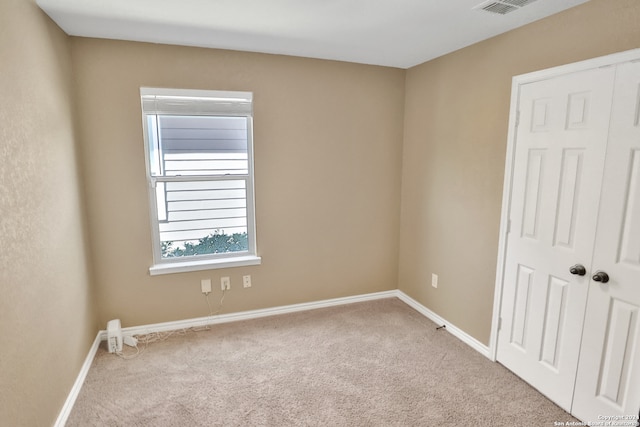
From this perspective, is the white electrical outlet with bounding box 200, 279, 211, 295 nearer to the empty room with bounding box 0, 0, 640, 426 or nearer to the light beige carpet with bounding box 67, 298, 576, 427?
the empty room with bounding box 0, 0, 640, 426

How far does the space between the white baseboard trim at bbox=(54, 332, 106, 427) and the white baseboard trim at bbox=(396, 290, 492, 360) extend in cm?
282

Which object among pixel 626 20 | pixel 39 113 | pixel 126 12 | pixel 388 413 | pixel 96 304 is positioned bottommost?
pixel 388 413

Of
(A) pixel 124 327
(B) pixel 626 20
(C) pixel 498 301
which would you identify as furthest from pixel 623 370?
(A) pixel 124 327

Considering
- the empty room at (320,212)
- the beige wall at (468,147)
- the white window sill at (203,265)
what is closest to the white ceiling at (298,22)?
the empty room at (320,212)

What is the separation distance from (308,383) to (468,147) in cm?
215

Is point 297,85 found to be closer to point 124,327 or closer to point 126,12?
point 126,12

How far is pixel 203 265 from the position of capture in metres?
3.09

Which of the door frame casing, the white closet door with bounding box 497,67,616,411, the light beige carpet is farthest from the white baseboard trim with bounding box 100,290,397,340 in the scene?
the white closet door with bounding box 497,67,616,411

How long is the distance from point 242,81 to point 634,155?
269 centimetres

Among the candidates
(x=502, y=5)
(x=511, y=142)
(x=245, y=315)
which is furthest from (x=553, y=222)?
(x=245, y=315)

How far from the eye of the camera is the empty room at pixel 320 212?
187cm

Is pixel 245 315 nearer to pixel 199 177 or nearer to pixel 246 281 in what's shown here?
pixel 246 281

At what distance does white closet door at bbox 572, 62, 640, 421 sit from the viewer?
5.80 ft

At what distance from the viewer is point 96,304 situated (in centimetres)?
287
